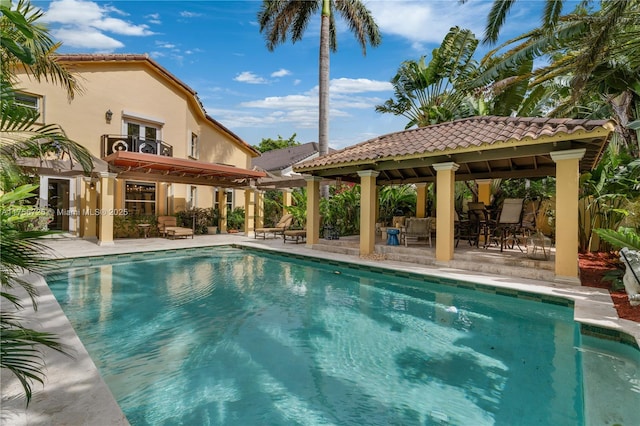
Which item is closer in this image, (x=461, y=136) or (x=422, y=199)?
(x=461, y=136)

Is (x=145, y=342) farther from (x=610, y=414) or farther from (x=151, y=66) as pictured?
(x=151, y=66)

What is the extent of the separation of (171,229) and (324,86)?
11163 millimetres

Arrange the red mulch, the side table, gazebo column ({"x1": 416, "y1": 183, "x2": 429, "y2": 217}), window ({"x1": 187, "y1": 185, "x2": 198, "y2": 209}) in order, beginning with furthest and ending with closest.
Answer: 1. window ({"x1": 187, "y1": 185, "x2": 198, "y2": 209})
2. the side table
3. gazebo column ({"x1": 416, "y1": 183, "x2": 429, "y2": 217})
4. the red mulch

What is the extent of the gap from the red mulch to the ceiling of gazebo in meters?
3.15

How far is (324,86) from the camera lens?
17047 mm

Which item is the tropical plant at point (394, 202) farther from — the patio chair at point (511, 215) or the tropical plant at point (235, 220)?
the tropical plant at point (235, 220)

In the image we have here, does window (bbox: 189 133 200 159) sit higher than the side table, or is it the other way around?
window (bbox: 189 133 200 159)

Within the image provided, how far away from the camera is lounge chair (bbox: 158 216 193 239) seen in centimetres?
1681

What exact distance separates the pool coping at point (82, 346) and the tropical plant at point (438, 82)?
36.4 feet

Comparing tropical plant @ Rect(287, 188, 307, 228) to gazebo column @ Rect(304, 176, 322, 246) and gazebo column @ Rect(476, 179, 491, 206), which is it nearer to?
gazebo column @ Rect(304, 176, 322, 246)

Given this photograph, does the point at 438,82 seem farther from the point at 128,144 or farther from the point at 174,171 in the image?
the point at 128,144

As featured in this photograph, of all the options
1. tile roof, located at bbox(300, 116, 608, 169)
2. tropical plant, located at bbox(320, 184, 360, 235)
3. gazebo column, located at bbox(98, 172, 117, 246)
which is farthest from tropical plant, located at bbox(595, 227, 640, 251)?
gazebo column, located at bbox(98, 172, 117, 246)

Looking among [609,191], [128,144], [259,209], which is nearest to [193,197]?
A: [259,209]

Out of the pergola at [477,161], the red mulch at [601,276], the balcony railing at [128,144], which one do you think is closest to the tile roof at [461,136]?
the pergola at [477,161]
